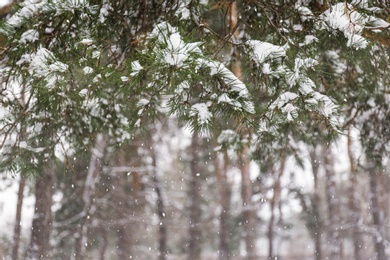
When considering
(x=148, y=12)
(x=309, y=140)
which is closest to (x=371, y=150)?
(x=309, y=140)

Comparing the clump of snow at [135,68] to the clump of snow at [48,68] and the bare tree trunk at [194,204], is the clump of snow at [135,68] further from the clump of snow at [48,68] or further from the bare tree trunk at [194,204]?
the bare tree trunk at [194,204]

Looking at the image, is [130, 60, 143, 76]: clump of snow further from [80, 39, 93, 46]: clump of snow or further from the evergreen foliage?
[80, 39, 93, 46]: clump of snow

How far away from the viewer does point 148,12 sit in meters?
4.42

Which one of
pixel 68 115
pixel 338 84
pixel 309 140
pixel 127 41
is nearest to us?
Answer: pixel 127 41

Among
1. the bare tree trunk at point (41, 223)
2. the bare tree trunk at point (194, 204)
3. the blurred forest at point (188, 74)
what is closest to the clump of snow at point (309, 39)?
the blurred forest at point (188, 74)

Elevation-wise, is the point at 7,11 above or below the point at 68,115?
above

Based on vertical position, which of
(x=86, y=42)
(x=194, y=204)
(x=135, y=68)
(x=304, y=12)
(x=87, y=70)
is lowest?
(x=135, y=68)

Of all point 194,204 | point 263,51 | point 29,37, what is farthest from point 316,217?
point 29,37

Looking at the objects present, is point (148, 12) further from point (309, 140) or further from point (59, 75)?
point (309, 140)

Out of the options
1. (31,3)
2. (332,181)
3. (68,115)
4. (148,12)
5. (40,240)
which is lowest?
(40,240)

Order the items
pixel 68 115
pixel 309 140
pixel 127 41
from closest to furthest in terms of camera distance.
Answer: pixel 127 41 → pixel 68 115 → pixel 309 140

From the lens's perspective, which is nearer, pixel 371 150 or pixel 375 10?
pixel 375 10

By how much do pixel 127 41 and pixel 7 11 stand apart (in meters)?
1.40

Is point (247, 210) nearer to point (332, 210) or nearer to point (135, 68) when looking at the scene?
point (332, 210)
